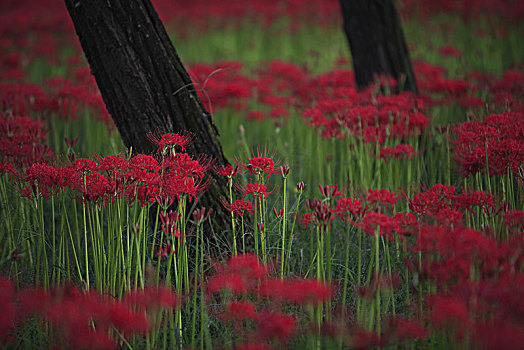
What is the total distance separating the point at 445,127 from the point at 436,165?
24.7 inches

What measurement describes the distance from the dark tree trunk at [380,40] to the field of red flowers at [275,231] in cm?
24

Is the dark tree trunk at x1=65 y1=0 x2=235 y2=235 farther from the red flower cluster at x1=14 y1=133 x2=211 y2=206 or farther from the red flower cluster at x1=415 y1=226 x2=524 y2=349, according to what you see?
the red flower cluster at x1=415 y1=226 x2=524 y2=349

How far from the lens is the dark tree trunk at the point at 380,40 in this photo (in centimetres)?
456

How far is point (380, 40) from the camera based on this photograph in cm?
457

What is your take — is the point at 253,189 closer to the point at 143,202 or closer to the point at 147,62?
the point at 143,202

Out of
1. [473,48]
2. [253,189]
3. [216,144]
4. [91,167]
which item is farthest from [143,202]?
[473,48]

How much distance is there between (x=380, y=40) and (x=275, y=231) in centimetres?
255

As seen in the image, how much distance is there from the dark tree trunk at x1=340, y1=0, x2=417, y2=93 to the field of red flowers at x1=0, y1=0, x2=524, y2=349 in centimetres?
24

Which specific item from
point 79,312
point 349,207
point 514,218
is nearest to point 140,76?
point 349,207

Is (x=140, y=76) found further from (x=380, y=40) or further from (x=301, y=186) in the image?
(x=380, y=40)

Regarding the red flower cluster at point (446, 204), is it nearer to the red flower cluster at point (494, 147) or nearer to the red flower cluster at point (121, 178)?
the red flower cluster at point (494, 147)

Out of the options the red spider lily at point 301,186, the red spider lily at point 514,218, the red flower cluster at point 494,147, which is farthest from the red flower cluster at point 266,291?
the red flower cluster at point 494,147

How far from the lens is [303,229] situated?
3004 mm

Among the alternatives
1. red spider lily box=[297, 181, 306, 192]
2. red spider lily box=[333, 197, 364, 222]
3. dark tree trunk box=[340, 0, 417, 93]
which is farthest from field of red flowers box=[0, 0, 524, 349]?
dark tree trunk box=[340, 0, 417, 93]
